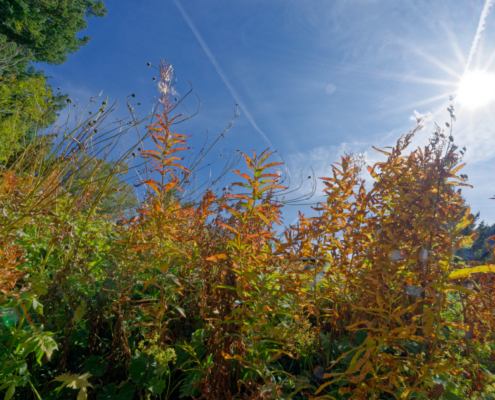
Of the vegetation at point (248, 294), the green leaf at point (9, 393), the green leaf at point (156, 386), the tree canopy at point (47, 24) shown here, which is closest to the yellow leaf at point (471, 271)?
the vegetation at point (248, 294)

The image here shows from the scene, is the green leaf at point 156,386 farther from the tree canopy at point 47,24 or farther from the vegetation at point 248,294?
the tree canopy at point 47,24

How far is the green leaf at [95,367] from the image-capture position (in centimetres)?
156

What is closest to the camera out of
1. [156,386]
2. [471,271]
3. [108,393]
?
[471,271]

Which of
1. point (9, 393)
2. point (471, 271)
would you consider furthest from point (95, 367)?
point (471, 271)

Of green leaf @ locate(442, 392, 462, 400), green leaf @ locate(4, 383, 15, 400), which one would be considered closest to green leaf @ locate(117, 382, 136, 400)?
green leaf @ locate(4, 383, 15, 400)

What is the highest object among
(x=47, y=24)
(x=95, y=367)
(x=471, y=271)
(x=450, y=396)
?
(x=47, y=24)

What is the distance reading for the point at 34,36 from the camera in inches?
623

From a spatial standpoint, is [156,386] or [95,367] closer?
[156,386]

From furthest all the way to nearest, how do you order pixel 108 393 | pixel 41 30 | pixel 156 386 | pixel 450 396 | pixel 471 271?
pixel 41 30 < pixel 108 393 < pixel 156 386 < pixel 450 396 < pixel 471 271

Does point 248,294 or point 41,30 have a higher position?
point 41,30

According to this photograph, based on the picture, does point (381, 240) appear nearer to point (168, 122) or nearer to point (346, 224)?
point (346, 224)

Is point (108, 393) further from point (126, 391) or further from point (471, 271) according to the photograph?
point (471, 271)

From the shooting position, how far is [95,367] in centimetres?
159

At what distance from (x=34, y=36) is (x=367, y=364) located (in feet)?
72.2
